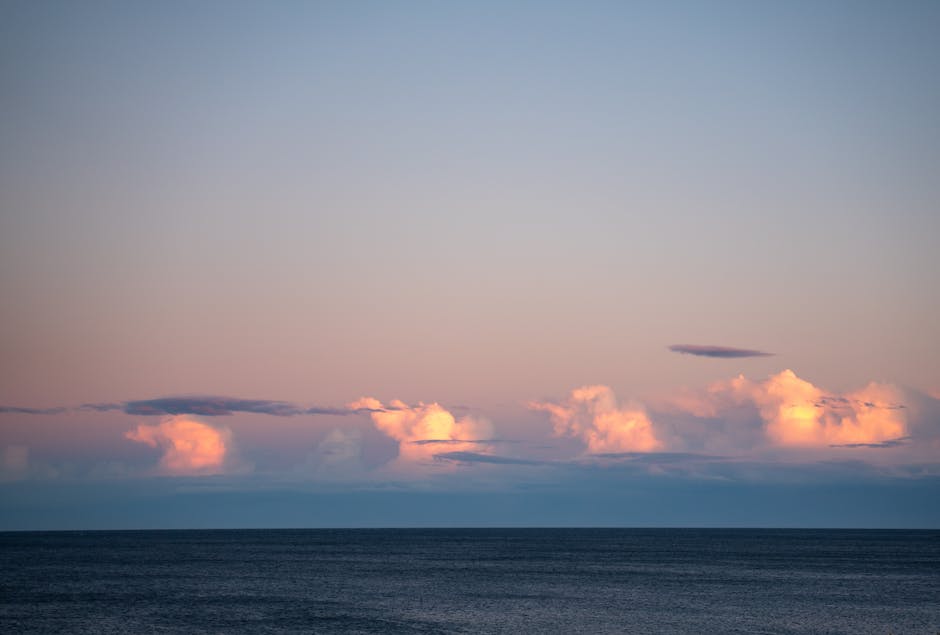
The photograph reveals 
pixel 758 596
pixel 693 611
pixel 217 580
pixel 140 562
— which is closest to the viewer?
pixel 693 611

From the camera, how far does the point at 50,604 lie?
317 ft

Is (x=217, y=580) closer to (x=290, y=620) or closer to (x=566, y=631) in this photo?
(x=290, y=620)

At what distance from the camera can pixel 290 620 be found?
273 feet

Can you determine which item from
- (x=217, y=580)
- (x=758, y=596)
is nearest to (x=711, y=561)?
(x=758, y=596)

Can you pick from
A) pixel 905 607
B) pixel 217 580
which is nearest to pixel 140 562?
pixel 217 580

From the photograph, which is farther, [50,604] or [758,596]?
[758,596]

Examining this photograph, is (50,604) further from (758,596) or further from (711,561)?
(711,561)

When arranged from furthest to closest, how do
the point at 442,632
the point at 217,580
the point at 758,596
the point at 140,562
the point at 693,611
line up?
the point at 140,562, the point at 217,580, the point at 758,596, the point at 693,611, the point at 442,632

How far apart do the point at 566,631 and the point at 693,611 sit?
19.8m

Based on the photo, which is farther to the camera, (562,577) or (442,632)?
(562,577)

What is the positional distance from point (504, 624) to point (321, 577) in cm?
5943

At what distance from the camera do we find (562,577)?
447 feet

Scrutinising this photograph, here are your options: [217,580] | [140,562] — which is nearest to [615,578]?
[217,580]

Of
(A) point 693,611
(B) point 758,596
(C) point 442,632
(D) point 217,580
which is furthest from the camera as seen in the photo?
(D) point 217,580
